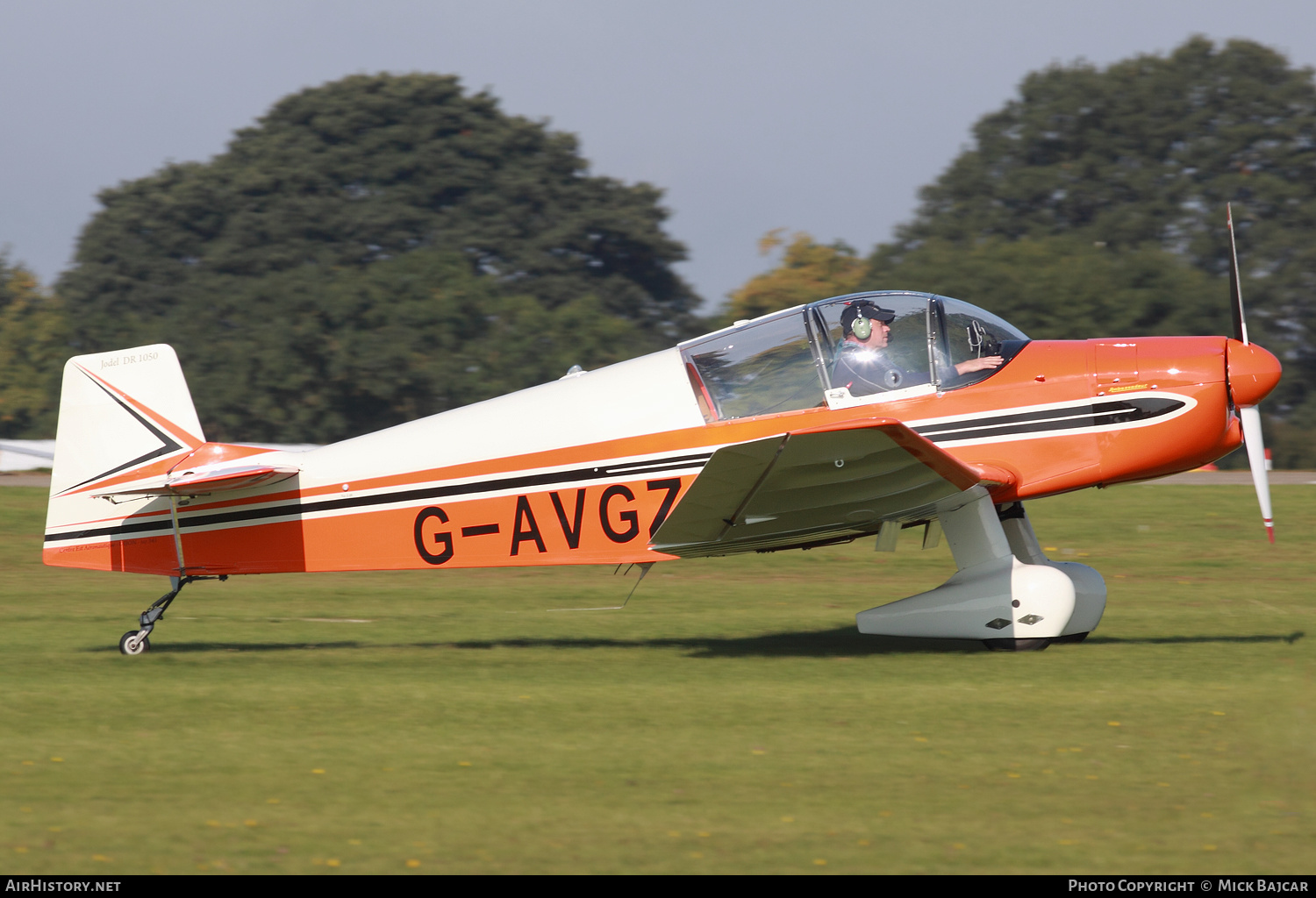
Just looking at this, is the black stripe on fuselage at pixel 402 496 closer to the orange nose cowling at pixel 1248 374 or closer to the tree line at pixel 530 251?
the orange nose cowling at pixel 1248 374

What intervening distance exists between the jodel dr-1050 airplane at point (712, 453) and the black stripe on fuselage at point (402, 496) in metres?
0.01

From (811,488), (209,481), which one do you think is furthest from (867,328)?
(209,481)

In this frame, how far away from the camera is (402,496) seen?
8859 millimetres

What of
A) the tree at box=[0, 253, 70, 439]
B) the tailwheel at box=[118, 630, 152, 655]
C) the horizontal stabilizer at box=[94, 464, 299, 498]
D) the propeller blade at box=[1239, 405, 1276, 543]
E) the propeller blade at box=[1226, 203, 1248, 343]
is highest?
the tree at box=[0, 253, 70, 439]

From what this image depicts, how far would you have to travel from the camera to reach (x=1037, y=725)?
6.50m

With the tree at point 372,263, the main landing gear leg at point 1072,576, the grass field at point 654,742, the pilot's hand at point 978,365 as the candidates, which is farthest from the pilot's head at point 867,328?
the tree at point 372,263

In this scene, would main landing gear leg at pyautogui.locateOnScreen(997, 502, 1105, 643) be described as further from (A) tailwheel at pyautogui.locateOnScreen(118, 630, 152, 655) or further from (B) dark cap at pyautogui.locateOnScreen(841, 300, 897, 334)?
(A) tailwheel at pyautogui.locateOnScreen(118, 630, 152, 655)

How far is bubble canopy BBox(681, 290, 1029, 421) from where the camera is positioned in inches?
331

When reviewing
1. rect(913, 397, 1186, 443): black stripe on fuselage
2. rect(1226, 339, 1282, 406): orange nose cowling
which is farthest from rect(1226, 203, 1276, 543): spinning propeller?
rect(913, 397, 1186, 443): black stripe on fuselage

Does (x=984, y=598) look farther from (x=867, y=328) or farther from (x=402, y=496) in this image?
(x=402, y=496)

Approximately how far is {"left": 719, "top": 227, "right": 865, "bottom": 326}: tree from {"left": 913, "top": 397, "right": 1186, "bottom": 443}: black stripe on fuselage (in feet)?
118

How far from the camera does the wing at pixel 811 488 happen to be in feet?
24.4

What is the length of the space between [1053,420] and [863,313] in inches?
55.3
